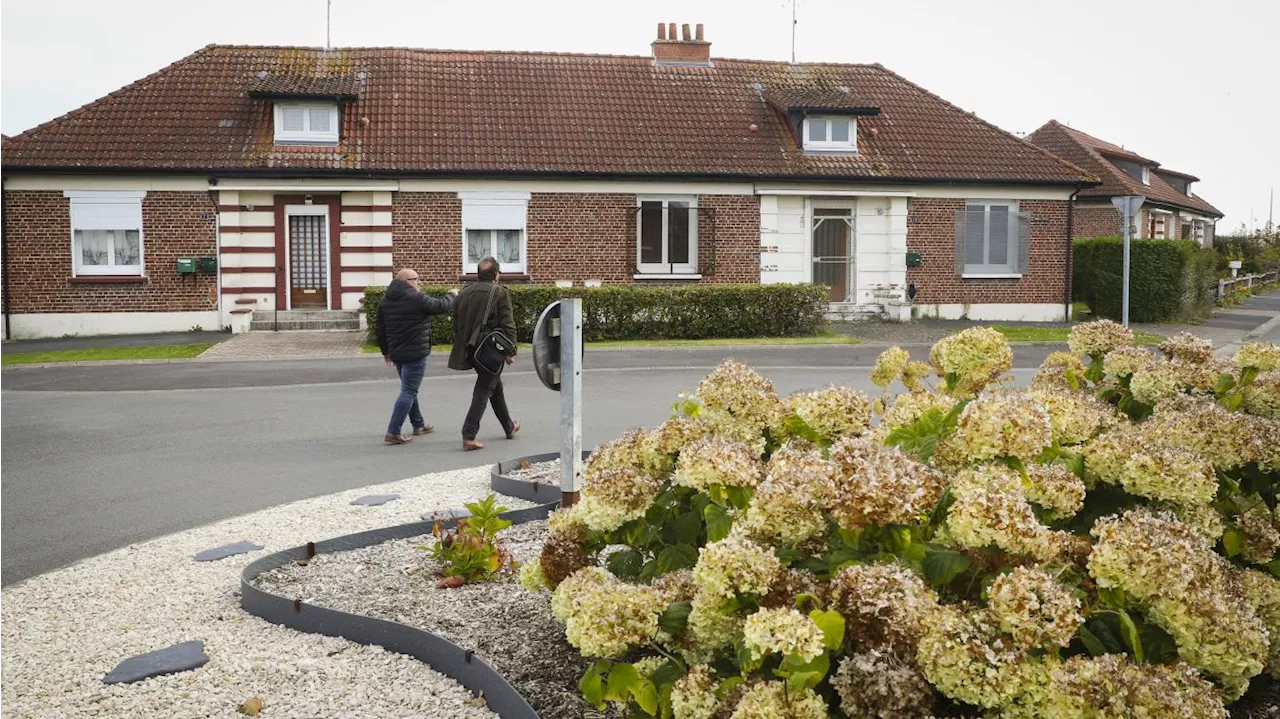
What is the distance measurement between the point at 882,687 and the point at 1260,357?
3091 mm

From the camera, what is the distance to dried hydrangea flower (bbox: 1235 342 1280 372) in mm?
5098

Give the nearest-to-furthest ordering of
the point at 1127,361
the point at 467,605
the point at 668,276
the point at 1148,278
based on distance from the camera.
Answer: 1. the point at 1127,361
2. the point at 467,605
3. the point at 668,276
4. the point at 1148,278

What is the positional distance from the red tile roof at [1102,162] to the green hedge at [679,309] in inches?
731

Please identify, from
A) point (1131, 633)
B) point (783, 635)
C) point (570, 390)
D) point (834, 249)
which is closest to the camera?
point (783, 635)

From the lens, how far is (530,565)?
178 inches

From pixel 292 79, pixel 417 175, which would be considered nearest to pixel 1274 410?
pixel 417 175

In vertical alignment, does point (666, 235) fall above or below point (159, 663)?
above

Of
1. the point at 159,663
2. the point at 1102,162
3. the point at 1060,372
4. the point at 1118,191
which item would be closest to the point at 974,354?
the point at 1060,372

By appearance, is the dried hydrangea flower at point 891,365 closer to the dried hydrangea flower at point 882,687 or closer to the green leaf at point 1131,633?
the green leaf at point 1131,633

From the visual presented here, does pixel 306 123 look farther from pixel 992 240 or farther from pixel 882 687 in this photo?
pixel 882 687

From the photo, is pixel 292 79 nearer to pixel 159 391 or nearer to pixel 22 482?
pixel 159 391

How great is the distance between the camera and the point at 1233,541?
4.09 meters

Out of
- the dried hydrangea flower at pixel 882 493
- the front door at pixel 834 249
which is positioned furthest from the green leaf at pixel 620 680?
the front door at pixel 834 249

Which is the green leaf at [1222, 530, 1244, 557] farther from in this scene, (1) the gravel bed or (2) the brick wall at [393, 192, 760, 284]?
(2) the brick wall at [393, 192, 760, 284]
